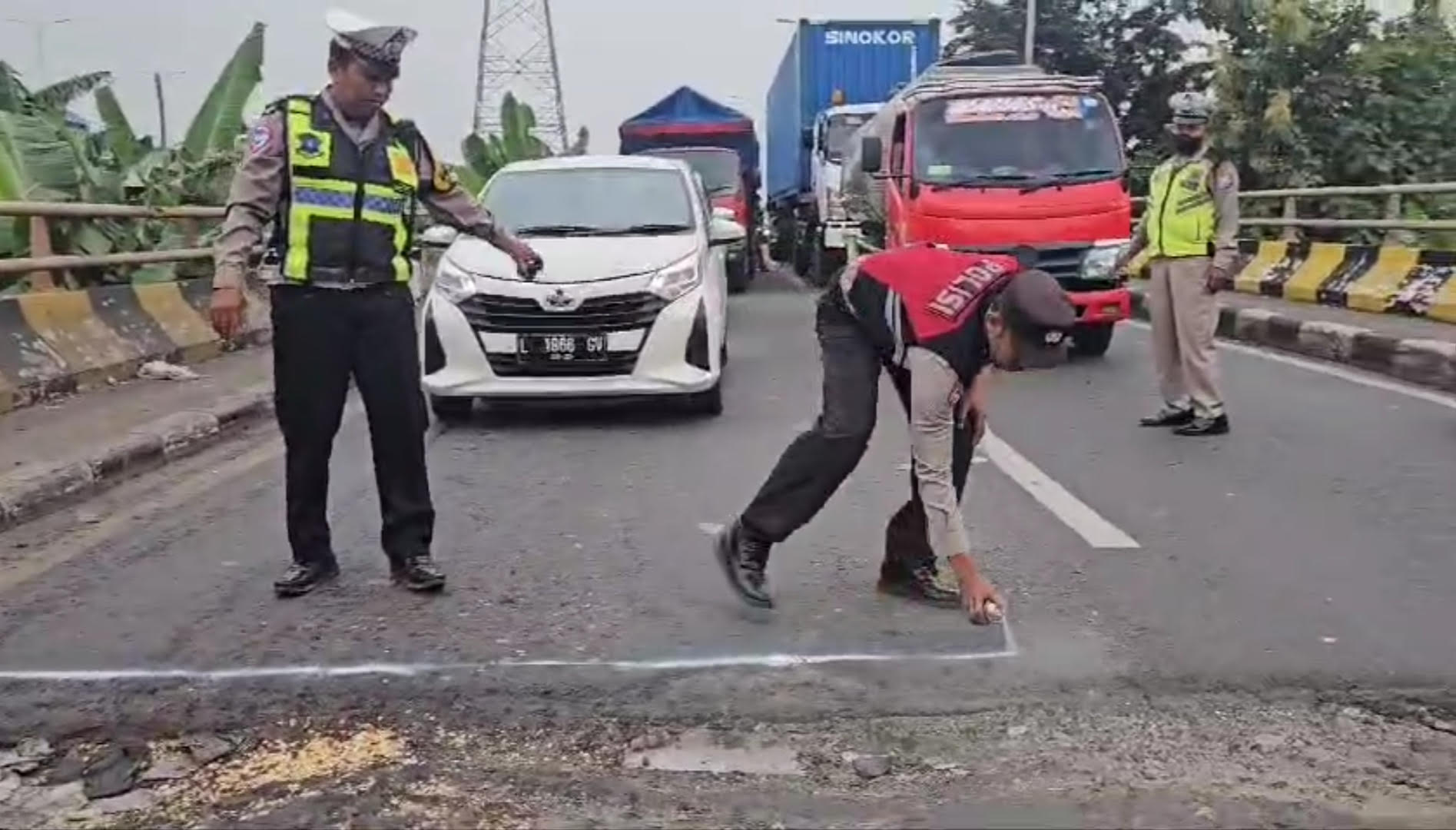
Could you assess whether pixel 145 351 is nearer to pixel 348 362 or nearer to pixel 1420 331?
pixel 348 362

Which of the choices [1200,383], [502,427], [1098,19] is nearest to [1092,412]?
[1200,383]

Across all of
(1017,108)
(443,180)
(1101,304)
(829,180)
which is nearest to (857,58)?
(829,180)

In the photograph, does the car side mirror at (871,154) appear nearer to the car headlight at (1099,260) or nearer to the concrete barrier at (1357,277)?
the car headlight at (1099,260)

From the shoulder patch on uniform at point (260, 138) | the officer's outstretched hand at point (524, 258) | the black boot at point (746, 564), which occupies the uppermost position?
the shoulder patch on uniform at point (260, 138)

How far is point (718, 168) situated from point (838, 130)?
2234 millimetres

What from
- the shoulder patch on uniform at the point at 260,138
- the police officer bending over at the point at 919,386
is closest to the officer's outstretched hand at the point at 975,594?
the police officer bending over at the point at 919,386

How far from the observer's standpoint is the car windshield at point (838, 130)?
862 inches

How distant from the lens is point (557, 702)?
166 inches

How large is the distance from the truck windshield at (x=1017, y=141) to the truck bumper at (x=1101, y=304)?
96cm

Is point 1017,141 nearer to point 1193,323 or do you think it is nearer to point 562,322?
point 1193,323

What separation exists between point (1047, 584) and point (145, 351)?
287 inches

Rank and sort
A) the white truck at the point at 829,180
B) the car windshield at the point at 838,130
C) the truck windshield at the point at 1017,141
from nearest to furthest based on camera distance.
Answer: the truck windshield at the point at 1017,141 < the white truck at the point at 829,180 < the car windshield at the point at 838,130

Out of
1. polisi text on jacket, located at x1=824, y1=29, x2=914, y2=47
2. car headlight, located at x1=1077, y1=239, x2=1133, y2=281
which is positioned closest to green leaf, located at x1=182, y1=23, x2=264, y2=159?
car headlight, located at x1=1077, y1=239, x2=1133, y2=281

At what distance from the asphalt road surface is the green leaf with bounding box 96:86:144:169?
252 inches
